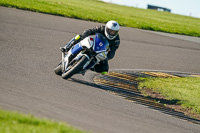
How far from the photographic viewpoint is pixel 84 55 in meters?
9.47

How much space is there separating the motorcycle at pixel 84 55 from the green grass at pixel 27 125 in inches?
152

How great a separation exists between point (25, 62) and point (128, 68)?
3528 mm

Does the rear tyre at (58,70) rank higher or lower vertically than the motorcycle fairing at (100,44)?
lower

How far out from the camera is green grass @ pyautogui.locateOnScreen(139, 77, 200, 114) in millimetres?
10460

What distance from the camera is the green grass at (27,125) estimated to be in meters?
5.04

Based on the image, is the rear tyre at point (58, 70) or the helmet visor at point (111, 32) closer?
the helmet visor at point (111, 32)

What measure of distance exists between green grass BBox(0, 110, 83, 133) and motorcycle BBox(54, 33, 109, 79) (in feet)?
12.7

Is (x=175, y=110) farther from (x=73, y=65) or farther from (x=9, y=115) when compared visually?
(x=9, y=115)

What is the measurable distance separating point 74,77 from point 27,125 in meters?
5.10

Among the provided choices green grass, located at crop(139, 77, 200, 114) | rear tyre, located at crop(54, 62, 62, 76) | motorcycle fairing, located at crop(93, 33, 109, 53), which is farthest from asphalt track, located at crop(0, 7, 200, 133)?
green grass, located at crop(139, 77, 200, 114)

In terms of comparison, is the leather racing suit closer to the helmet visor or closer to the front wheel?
the helmet visor

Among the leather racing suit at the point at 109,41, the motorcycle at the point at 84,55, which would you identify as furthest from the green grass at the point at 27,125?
the leather racing suit at the point at 109,41

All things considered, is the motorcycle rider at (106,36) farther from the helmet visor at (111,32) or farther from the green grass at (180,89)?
the green grass at (180,89)

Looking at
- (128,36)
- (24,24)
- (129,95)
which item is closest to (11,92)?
(129,95)
